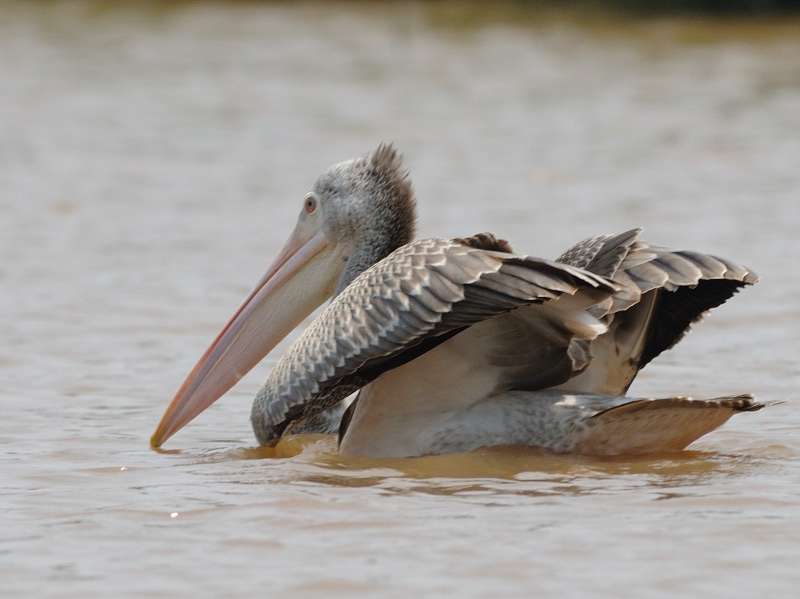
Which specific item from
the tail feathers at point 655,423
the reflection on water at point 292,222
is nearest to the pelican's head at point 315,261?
the reflection on water at point 292,222

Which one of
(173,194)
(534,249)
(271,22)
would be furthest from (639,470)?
(271,22)

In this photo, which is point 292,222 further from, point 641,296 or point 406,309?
point 406,309

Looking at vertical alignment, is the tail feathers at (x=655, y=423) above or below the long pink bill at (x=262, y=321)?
below

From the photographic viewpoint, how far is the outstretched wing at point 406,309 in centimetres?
525

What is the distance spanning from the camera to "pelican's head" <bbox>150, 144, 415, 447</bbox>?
6363 millimetres

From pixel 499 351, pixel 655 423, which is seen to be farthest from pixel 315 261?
pixel 655 423

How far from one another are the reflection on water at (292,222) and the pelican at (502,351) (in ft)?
0.42

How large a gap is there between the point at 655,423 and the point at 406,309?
37.0 inches

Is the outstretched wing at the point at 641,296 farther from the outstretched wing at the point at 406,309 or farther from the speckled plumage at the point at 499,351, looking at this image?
the outstretched wing at the point at 406,309

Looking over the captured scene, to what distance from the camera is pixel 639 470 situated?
5.59 m

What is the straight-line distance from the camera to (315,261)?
6734 mm

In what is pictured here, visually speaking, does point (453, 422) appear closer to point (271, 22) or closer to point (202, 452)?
point (202, 452)

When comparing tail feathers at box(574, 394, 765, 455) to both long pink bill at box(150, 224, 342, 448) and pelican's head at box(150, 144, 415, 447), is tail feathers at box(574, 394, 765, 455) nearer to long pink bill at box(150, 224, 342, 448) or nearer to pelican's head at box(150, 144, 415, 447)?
pelican's head at box(150, 144, 415, 447)

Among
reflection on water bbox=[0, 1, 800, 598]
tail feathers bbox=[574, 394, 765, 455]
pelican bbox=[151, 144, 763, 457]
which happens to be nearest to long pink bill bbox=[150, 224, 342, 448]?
reflection on water bbox=[0, 1, 800, 598]
